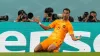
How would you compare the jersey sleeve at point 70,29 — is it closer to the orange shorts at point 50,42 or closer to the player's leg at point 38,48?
the orange shorts at point 50,42

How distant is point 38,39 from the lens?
1320cm

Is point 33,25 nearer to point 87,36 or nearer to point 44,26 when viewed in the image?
point 44,26

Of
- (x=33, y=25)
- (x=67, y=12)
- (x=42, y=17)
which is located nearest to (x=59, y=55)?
(x=67, y=12)

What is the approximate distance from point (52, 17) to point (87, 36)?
1209mm

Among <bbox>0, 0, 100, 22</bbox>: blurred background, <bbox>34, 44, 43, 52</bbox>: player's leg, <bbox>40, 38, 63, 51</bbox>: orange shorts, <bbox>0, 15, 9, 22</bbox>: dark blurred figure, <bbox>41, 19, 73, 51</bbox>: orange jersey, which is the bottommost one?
<bbox>34, 44, 43, 52</bbox>: player's leg

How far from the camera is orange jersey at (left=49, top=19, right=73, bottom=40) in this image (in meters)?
12.4

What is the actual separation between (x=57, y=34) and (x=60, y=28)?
0.23 metres

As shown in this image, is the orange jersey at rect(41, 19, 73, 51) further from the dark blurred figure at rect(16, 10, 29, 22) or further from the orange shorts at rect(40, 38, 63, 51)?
the dark blurred figure at rect(16, 10, 29, 22)

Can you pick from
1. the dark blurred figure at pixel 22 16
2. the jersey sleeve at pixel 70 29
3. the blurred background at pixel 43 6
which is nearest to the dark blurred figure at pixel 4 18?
the blurred background at pixel 43 6

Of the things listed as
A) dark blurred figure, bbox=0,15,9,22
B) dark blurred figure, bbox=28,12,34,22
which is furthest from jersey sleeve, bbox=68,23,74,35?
dark blurred figure, bbox=0,15,9,22

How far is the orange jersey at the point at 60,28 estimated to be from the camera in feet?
40.8

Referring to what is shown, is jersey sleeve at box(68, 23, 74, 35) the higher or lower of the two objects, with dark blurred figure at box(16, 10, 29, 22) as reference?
lower

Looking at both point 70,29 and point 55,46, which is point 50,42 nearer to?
point 55,46

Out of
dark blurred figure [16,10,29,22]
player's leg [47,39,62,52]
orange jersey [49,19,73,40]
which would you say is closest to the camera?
player's leg [47,39,62,52]
